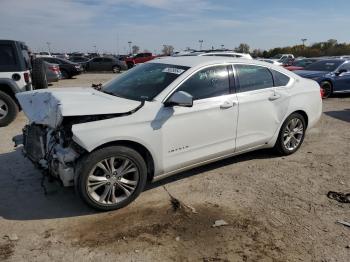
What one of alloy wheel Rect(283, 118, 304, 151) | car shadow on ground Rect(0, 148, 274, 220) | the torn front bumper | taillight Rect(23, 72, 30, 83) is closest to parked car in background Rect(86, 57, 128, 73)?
taillight Rect(23, 72, 30, 83)

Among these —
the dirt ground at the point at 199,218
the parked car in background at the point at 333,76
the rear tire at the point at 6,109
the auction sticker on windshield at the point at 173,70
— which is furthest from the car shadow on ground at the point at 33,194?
the parked car in background at the point at 333,76

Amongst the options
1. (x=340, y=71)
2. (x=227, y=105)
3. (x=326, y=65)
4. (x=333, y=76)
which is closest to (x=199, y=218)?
(x=227, y=105)

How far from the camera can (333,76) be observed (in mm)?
12906

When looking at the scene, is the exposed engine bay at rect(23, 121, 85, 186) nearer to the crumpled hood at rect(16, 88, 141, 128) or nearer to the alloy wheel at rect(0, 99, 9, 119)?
the crumpled hood at rect(16, 88, 141, 128)

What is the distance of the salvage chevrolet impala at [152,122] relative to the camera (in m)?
4.06

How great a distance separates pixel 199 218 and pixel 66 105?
187cm

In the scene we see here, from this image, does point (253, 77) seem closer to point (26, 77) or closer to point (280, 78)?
point (280, 78)

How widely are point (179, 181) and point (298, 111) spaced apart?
2.35 metres

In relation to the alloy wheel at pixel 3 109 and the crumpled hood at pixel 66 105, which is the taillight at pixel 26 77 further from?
the crumpled hood at pixel 66 105

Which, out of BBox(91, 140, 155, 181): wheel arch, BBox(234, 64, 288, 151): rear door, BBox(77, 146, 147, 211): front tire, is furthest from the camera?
BBox(234, 64, 288, 151): rear door

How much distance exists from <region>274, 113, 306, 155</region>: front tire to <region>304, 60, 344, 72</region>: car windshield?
795 centimetres

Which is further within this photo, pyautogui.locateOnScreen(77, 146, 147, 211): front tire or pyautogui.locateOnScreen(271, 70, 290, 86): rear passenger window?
pyautogui.locateOnScreen(271, 70, 290, 86): rear passenger window

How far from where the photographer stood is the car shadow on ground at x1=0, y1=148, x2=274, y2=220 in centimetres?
425

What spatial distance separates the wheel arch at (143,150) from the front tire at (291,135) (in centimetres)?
237
